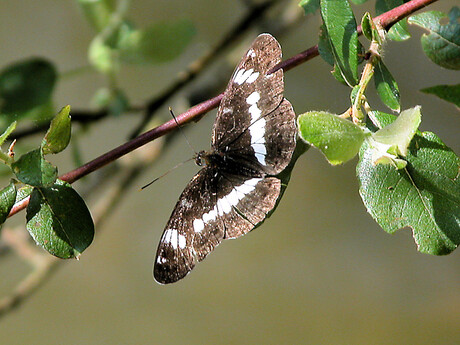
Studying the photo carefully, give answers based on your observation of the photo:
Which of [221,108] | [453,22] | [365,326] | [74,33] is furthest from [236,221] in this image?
[365,326]

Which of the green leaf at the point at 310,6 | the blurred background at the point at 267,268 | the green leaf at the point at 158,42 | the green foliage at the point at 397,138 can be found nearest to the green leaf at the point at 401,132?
the green foliage at the point at 397,138

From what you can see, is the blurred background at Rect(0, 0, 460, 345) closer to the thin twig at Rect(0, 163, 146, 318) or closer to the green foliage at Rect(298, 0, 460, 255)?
the thin twig at Rect(0, 163, 146, 318)

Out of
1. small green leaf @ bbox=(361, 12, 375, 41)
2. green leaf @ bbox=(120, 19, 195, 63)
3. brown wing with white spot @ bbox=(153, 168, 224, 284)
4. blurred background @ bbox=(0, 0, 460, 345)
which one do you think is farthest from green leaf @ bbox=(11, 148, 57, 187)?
blurred background @ bbox=(0, 0, 460, 345)

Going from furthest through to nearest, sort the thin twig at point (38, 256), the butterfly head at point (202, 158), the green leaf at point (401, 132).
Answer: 1. the thin twig at point (38, 256)
2. the butterfly head at point (202, 158)
3. the green leaf at point (401, 132)

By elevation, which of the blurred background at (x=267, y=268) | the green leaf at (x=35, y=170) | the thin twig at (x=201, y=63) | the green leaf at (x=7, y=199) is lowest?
the blurred background at (x=267, y=268)

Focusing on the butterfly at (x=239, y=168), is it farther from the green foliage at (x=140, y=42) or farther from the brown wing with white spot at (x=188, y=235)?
the green foliage at (x=140, y=42)

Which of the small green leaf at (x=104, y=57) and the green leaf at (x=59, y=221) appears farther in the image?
the small green leaf at (x=104, y=57)

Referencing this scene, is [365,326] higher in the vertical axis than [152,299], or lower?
lower

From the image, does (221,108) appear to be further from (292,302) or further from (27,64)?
(292,302)
